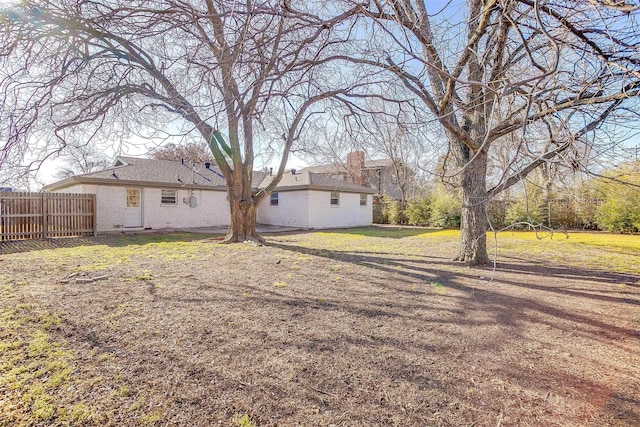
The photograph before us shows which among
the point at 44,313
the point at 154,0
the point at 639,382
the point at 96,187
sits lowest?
the point at 639,382

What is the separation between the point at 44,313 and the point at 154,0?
4.01 meters

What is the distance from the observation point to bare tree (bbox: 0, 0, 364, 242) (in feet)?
12.8

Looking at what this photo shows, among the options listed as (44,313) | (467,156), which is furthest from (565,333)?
(44,313)

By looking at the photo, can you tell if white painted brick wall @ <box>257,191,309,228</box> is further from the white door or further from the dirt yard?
the dirt yard

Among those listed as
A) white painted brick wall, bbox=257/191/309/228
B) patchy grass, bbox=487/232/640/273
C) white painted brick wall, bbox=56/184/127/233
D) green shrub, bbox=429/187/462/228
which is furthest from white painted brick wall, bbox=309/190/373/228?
patchy grass, bbox=487/232/640/273

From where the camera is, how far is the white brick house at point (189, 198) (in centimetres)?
1369

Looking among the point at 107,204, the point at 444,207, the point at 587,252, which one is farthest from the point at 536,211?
the point at 107,204

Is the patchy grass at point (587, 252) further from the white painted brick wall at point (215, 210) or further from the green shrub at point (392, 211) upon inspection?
the green shrub at point (392, 211)

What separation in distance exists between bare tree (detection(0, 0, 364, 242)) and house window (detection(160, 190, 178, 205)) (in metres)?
8.17

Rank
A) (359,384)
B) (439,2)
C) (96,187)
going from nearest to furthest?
(359,384), (439,2), (96,187)

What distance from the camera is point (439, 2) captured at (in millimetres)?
4621

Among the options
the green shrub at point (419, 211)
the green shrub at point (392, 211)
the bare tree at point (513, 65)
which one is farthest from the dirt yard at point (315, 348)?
the green shrub at point (392, 211)

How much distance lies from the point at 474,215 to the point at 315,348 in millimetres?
5394

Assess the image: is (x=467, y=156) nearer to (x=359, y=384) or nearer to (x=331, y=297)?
(x=331, y=297)
